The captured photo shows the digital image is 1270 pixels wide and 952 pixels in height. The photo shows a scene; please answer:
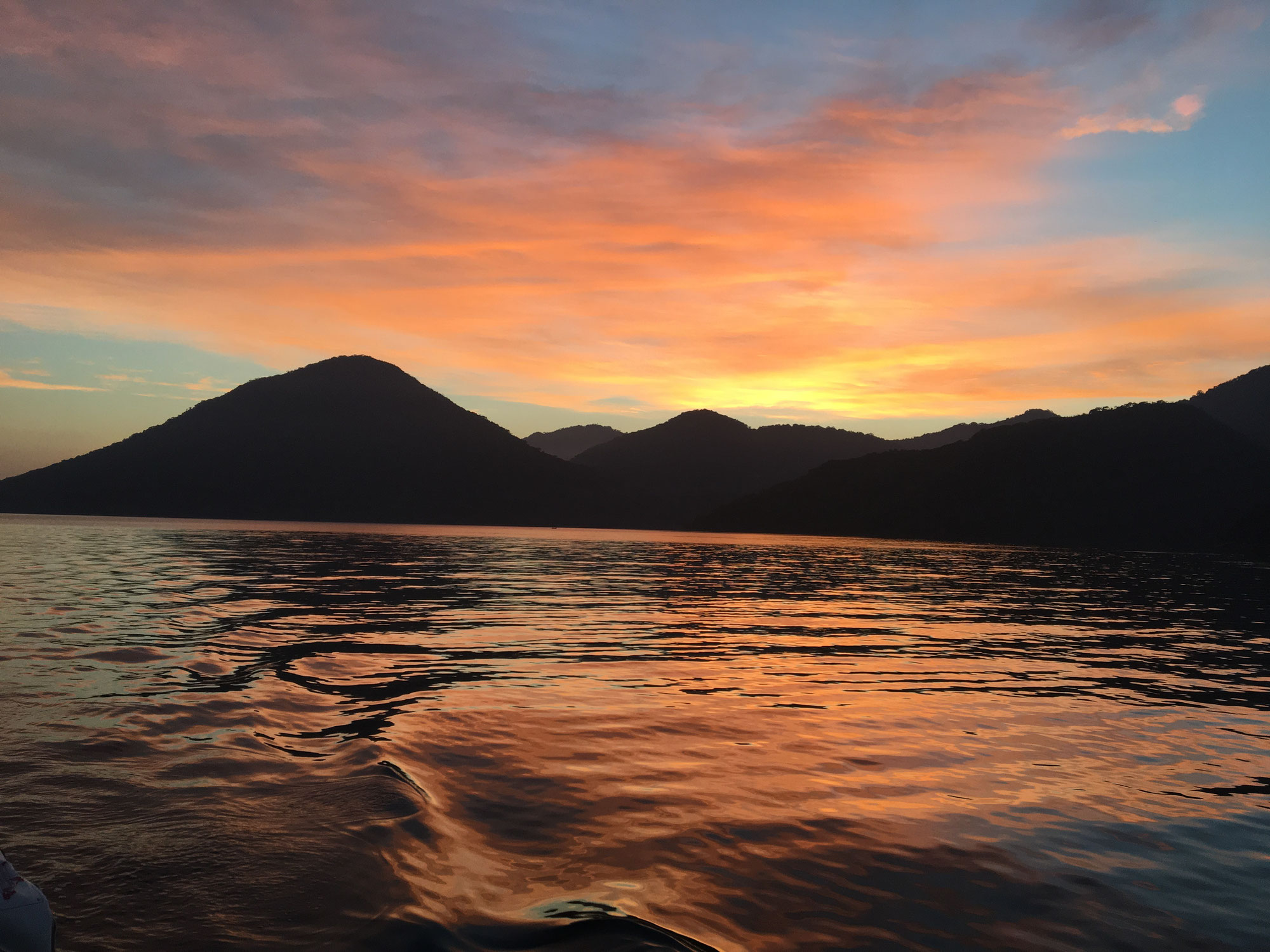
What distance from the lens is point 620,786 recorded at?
10.1 m

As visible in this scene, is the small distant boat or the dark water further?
the dark water

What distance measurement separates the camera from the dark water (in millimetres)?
6543

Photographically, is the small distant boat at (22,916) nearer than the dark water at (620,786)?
Yes

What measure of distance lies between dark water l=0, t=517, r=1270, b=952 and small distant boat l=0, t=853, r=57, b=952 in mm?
→ 1539

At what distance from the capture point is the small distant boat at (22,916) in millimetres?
4113

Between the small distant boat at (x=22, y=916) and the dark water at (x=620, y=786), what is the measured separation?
1539 millimetres

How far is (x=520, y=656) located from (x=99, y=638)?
1068 cm

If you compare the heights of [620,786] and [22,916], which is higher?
[22,916]

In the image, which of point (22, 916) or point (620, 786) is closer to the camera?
point (22, 916)

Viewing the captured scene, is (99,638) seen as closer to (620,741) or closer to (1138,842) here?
(620,741)

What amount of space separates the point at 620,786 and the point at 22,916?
22.7 feet

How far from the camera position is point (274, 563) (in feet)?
178

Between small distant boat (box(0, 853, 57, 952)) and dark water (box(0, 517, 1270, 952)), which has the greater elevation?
small distant boat (box(0, 853, 57, 952))

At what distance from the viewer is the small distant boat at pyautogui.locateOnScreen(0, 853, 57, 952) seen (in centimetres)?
411
